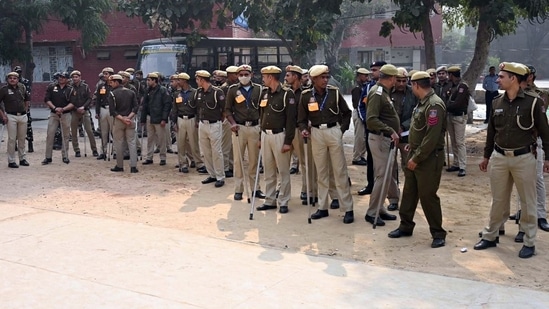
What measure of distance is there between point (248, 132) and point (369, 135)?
87.7 inches

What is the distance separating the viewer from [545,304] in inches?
204

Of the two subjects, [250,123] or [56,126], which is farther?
[56,126]

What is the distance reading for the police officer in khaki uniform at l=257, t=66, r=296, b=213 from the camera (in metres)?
8.52

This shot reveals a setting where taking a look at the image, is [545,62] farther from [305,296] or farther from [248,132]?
[305,296]

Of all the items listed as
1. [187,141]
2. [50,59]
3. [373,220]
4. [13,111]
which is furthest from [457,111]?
[50,59]

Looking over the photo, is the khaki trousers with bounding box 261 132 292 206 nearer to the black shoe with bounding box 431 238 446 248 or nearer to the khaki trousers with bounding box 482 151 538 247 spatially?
the black shoe with bounding box 431 238 446 248

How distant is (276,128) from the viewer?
868 centimetres

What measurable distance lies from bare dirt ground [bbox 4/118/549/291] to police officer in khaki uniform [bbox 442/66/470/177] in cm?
40

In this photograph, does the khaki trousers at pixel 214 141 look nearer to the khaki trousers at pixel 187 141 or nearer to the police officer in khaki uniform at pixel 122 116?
the khaki trousers at pixel 187 141

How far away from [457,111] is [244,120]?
3904 mm

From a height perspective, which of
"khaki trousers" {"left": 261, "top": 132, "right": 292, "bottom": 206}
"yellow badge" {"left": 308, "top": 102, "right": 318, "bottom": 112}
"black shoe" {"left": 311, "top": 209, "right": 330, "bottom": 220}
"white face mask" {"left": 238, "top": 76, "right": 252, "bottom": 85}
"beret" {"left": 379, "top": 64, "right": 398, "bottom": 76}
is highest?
"beret" {"left": 379, "top": 64, "right": 398, "bottom": 76}

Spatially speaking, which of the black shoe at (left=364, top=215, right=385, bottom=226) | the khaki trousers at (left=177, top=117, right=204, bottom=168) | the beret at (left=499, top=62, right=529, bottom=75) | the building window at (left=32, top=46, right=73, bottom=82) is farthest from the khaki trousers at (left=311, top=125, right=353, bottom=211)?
the building window at (left=32, top=46, right=73, bottom=82)

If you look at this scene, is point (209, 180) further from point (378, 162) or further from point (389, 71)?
A: point (389, 71)

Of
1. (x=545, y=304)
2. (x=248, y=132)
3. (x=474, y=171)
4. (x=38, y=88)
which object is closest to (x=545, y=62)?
(x=38, y=88)
